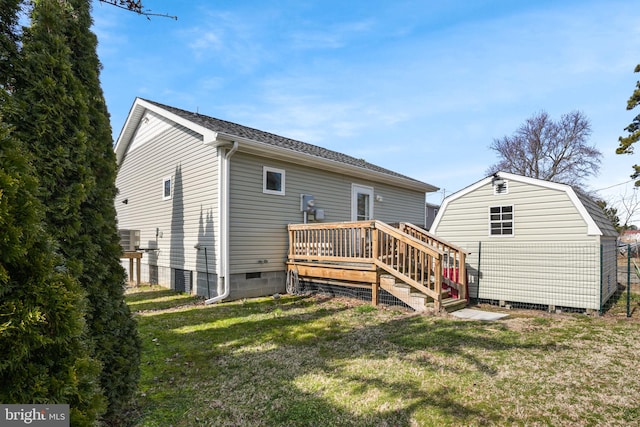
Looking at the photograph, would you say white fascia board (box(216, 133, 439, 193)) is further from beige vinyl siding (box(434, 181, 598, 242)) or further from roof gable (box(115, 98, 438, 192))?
beige vinyl siding (box(434, 181, 598, 242))

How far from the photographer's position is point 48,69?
239 centimetres

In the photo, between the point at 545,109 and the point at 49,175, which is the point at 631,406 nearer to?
the point at 49,175

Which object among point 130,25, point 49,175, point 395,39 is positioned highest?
point 395,39

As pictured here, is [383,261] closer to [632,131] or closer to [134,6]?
[134,6]

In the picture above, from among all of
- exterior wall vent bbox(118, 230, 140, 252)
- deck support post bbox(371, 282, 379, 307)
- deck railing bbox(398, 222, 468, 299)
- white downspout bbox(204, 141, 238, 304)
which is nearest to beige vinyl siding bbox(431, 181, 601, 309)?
deck railing bbox(398, 222, 468, 299)

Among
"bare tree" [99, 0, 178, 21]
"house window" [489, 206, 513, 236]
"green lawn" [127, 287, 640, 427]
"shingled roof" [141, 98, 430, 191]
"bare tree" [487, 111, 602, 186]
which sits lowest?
"green lawn" [127, 287, 640, 427]

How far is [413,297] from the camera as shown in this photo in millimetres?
6715

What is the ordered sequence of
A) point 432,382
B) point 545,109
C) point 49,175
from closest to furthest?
point 49,175 < point 432,382 < point 545,109

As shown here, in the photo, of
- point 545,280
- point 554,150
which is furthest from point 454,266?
point 554,150

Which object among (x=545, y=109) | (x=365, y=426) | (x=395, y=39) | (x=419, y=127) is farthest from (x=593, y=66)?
(x=545, y=109)

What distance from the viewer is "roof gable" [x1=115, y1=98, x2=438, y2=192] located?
313 inches

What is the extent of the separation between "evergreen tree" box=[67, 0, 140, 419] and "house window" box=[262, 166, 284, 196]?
227 inches

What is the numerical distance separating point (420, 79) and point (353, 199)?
4234 millimetres

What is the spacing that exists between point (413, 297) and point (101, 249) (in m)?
5.67
